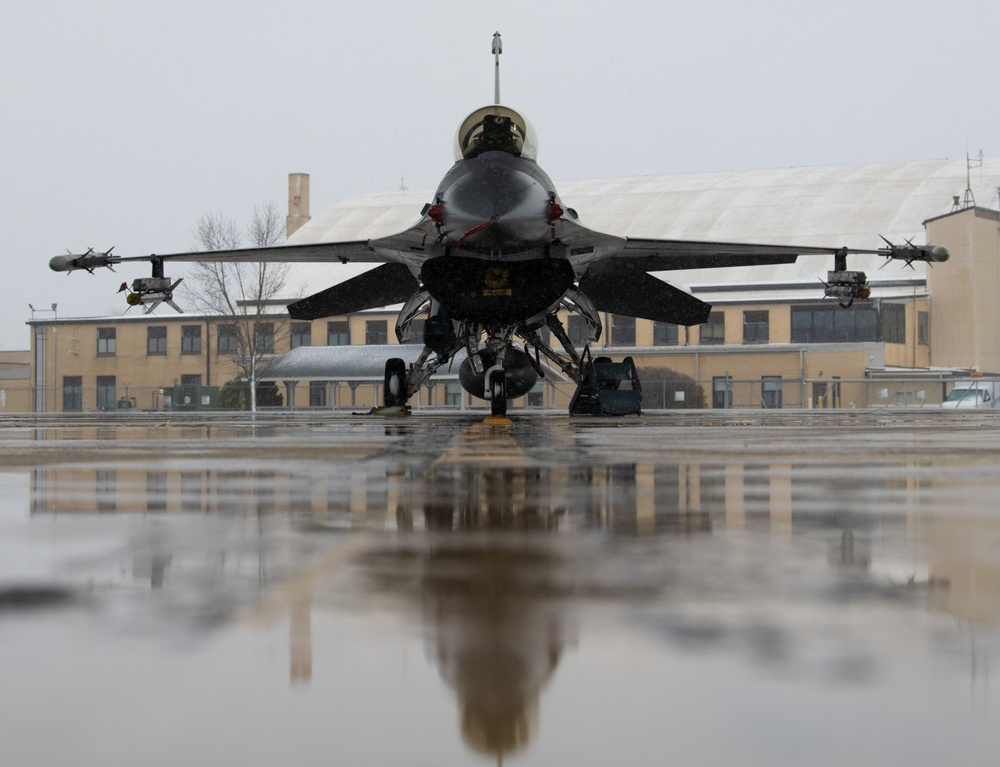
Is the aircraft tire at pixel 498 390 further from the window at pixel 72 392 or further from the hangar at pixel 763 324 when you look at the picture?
the window at pixel 72 392

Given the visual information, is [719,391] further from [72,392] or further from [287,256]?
[287,256]

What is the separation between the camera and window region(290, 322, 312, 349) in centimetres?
6006

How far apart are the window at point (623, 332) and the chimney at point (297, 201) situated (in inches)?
1334

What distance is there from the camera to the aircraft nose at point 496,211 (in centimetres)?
1489

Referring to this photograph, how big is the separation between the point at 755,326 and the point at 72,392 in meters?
34.0

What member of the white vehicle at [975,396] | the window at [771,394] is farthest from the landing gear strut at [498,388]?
the window at [771,394]

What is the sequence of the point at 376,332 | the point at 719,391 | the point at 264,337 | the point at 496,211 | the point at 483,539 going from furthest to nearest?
1. the point at 376,332
2. the point at 264,337
3. the point at 719,391
4. the point at 496,211
5. the point at 483,539

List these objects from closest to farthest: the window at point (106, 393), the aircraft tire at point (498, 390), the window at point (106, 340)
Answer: the aircraft tire at point (498, 390) → the window at point (106, 393) → the window at point (106, 340)

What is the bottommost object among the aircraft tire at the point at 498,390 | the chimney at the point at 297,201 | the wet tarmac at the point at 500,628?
the wet tarmac at the point at 500,628

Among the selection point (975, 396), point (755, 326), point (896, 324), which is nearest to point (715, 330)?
point (755, 326)

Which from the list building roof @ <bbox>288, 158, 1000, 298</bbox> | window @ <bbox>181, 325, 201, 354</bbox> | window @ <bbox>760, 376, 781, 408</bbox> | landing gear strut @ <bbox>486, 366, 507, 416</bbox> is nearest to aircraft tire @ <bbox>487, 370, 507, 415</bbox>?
landing gear strut @ <bbox>486, 366, 507, 416</bbox>

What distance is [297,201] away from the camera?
82.8 meters

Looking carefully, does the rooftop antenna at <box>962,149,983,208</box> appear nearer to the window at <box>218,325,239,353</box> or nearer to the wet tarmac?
the window at <box>218,325,239,353</box>

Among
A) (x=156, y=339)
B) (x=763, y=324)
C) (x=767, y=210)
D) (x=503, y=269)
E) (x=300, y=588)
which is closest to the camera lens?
(x=300, y=588)
